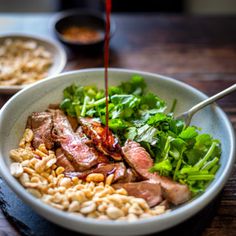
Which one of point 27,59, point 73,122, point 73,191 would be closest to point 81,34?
point 27,59

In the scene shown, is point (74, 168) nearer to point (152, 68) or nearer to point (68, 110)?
point (68, 110)

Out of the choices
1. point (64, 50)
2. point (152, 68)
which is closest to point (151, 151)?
point (152, 68)

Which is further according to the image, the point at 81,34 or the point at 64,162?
the point at 81,34

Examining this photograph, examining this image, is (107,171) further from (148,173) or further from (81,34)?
(81,34)

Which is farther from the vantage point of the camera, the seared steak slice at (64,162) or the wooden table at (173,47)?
the wooden table at (173,47)

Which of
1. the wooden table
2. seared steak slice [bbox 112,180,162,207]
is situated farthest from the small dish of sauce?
seared steak slice [bbox 112,180,162,207]

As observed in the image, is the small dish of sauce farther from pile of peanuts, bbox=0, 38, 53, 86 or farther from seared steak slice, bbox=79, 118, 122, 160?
seared steak slice, bbox=79, 118, 122, 160

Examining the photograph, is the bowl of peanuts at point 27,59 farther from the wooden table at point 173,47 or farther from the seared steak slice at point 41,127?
the seared steak slice at point 41,127

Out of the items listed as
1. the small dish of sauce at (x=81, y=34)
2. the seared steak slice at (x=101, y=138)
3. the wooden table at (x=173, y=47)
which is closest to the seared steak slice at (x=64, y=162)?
the seared steak slice at (x=101, y=138)
